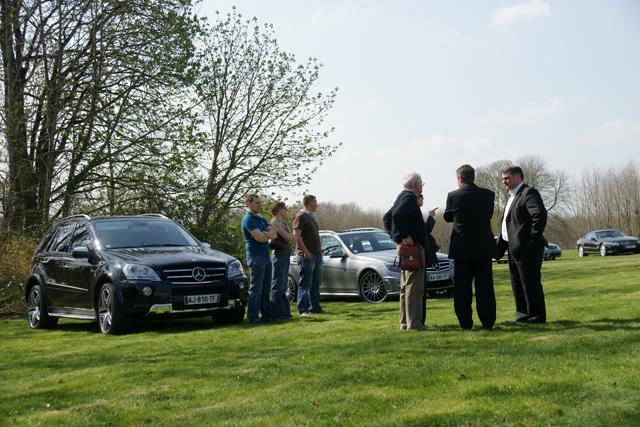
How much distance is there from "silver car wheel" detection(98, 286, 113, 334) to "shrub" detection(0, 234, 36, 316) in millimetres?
5582

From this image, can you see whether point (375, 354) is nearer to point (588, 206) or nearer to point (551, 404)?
point (551, 404)

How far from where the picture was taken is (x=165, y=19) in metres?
21.6

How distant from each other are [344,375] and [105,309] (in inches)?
242

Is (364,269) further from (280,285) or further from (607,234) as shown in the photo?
(607,234)

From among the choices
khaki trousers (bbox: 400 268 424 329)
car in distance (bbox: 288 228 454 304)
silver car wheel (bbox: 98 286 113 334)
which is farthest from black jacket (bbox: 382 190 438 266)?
car in distance (bbox: 288 228 454 304)

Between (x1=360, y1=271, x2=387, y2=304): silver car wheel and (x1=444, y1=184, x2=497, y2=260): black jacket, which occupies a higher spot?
(x1=444, y1=184, x2=497, y2=260): black jacket

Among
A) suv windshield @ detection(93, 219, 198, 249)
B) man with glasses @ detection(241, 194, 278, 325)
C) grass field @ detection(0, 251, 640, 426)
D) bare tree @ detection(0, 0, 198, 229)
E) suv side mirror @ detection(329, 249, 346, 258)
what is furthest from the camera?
bare tree @ detection(0, 0, 198, 229)

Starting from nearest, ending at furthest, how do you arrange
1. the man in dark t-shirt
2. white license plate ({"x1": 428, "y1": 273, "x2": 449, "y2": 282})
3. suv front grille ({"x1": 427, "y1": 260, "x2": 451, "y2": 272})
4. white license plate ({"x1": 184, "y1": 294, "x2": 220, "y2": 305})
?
white license plate ({"x1": 184, "y1": 294, "x2": 220, "y2": 305}) → the man in dark t-shirt → white license plate ({"x1": 428, "y1": 273, "x2": 449, "y2": 282}) → suv front grille ({"x1": 427, "y1": 260, "x2": 451, "y2": 272})

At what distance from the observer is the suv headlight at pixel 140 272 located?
37.3 ft

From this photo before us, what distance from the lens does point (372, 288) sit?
52.7 feet

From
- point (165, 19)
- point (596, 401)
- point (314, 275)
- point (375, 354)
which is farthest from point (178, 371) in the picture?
point (165, 19)

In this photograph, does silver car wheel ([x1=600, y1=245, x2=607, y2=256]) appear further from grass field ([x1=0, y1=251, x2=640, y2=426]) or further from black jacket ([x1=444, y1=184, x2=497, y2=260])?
black jacket ([x1=444, y1=184, x2=497, y2=260])

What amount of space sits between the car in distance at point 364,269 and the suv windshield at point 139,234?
3.61 metres

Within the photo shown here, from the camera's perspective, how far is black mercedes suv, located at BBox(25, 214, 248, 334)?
11.4 meters
